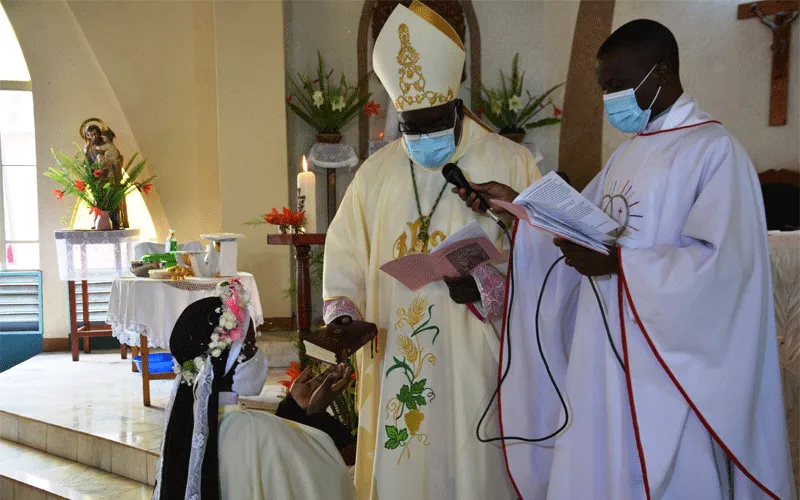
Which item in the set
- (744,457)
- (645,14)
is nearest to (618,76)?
(744,457)

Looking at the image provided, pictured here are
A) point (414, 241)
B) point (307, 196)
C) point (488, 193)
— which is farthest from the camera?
point (307, 196)

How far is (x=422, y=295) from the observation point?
99.9 inches

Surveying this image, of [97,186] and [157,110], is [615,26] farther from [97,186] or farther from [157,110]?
[97,186]

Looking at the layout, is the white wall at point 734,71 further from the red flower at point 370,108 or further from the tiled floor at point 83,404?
the tiled floor at point 83,404

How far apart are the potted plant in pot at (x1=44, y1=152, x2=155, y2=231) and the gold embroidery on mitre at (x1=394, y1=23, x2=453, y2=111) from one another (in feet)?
15.0

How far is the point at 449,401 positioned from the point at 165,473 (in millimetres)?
902

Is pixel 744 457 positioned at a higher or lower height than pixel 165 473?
higher

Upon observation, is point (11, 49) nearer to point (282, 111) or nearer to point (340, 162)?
point (282, 111)

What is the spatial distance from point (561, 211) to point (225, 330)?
1.02 metres

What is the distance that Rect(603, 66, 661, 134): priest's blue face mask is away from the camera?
77.2 inches

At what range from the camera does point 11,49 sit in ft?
23.6

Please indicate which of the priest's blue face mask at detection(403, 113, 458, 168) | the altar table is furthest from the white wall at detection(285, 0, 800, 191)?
the priest's blue face mask at detection(403, 113, 458, 168)

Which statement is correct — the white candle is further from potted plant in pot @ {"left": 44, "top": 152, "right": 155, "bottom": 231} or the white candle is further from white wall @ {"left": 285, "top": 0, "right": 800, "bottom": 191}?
potted plant in pot @ {"left": 44, "top": 152, "right": 155, "bottom": 231}

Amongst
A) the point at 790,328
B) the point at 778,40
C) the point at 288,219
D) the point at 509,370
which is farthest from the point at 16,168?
the point at 790,328
